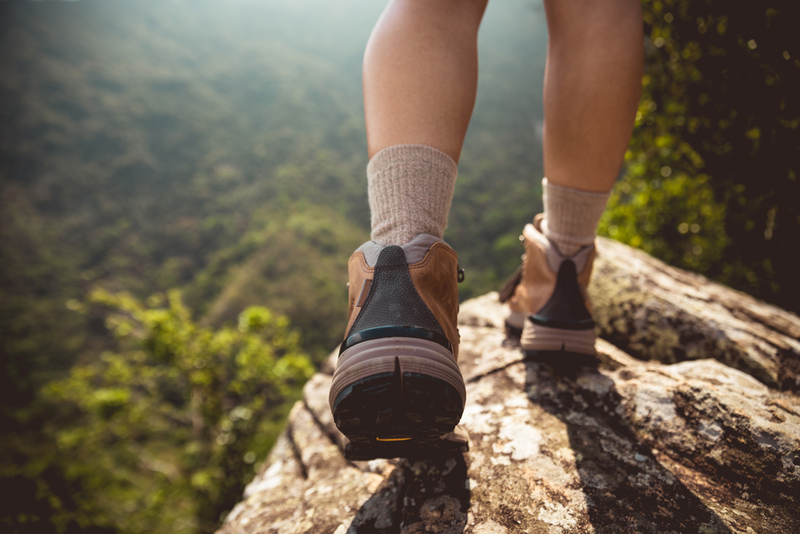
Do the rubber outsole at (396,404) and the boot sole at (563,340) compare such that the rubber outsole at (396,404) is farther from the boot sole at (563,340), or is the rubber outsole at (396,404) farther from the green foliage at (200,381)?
the green foliage at (200,381)

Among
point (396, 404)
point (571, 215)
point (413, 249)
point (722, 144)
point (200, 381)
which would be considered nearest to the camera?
point (396, 404)

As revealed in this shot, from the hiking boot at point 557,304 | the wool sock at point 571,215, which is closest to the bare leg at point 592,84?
the wool sock at point 571,215

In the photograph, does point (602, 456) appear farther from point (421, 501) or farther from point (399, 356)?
point (399, 356)

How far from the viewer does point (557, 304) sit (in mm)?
1102

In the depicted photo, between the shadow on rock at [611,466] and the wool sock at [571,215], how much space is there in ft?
1.31

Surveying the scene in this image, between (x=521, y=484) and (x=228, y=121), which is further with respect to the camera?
(x=228, y=121)

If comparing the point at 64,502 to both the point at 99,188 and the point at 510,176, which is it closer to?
the point at 510,176

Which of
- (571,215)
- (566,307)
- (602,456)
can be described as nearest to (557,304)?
(566,307)

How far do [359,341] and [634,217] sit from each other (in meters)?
2.93

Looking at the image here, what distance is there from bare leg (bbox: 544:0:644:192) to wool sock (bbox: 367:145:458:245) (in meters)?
0.40

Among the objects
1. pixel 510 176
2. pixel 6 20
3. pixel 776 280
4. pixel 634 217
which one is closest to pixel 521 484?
pixel 776 280

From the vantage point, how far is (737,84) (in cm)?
173

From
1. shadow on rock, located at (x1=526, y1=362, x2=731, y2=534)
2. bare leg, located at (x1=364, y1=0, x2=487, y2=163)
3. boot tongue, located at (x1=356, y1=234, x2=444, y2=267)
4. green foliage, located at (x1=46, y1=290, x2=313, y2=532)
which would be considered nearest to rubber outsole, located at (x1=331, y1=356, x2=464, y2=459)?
boot tongue, located at (x1=356, y1=234, x2=444, y2=267)

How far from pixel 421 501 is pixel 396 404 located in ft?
1.12
